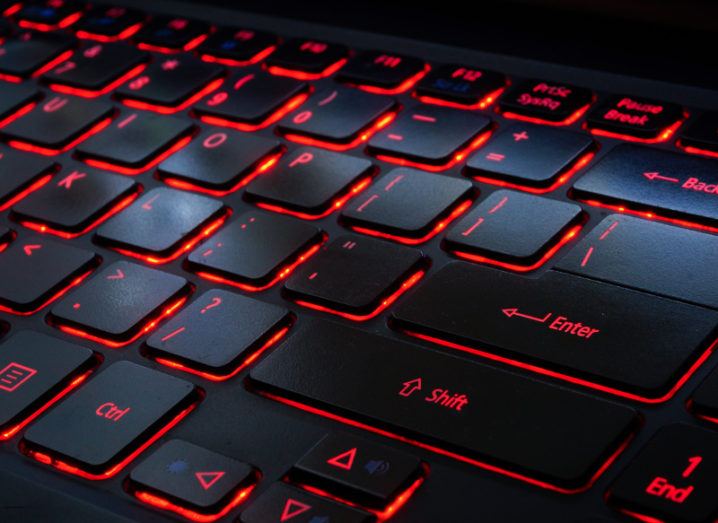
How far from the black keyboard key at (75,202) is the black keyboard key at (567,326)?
273 mm

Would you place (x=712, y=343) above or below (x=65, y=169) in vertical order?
below

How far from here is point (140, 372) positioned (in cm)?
65

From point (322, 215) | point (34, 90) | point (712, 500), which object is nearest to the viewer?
point (712, 500)

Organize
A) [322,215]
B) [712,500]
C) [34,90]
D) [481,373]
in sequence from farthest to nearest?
[34,90], [322,215], [481,373], [712,500]

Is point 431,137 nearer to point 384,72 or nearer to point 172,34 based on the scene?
point 384,72

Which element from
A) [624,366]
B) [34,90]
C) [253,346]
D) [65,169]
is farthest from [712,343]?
[34,90]

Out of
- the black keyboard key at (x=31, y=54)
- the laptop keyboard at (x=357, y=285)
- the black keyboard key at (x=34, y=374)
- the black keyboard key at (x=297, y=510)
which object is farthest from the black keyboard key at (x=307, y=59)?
the black keyboard key at (x=297, y=510)

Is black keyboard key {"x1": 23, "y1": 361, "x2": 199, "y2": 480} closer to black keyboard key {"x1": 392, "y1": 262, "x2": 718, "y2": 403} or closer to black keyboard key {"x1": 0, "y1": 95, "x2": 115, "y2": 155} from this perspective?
black keyboard key {"x1": 392, "y1": 262, "x2": 718, "y2": 403}

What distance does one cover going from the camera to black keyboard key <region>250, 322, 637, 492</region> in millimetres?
543

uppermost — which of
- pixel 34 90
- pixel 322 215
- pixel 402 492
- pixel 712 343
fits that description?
pixel 34 90

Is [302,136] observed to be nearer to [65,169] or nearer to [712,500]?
[65,169]

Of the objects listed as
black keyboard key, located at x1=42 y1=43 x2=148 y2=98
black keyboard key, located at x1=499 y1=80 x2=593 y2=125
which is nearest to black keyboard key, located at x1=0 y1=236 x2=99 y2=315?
black keyboard key, located at x1=42 y1=43 x2=148 y2=98

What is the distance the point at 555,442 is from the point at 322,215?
28 centimetres

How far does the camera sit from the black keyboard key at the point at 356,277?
26.5 inches
